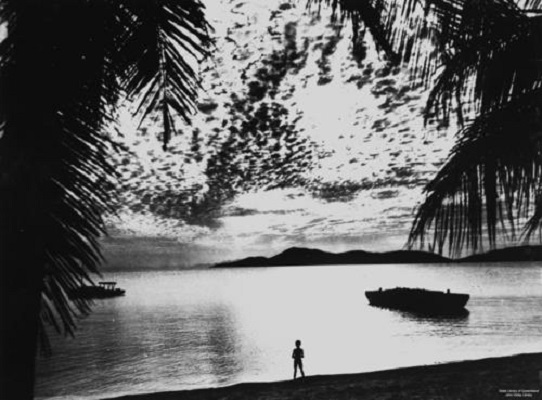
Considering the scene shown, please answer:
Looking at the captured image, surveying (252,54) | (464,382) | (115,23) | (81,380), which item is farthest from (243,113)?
(81,380)

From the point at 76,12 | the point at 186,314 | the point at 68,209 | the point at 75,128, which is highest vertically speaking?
the point at 76,12

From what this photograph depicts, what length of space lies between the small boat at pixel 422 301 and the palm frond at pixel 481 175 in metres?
37.1

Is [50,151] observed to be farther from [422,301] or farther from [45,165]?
[422,301]

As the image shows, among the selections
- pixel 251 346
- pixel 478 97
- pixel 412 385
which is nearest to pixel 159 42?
pixel 478 97

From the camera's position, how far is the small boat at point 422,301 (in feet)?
116

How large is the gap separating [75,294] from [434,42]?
4.87 ft

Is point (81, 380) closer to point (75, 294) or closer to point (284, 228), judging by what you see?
point (75, 294)

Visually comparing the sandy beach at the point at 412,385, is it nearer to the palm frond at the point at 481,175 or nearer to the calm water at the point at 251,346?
the calm water at the point at 251,346

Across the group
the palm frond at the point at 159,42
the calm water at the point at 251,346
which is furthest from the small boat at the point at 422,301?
the palm frond at the point at 159,42

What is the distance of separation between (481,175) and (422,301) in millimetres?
39715

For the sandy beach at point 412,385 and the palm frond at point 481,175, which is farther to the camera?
the sandy beach at point 412,385

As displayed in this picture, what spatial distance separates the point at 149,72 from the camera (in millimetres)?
1706

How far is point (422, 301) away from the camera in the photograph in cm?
3781

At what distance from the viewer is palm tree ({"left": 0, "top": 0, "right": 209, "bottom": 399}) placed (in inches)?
38.7
